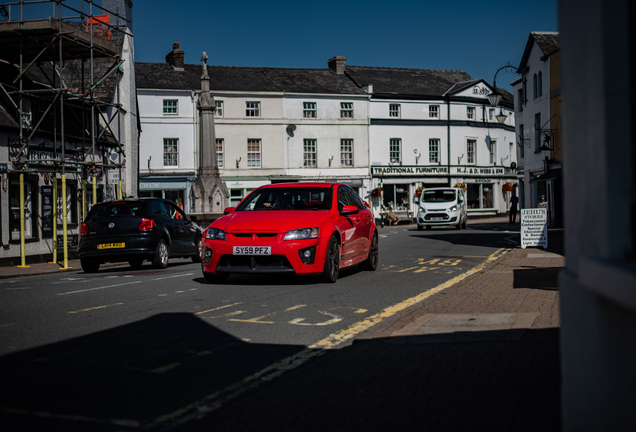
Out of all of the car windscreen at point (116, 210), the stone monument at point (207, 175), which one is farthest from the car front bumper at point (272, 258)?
the stone monument at point (207, 175)

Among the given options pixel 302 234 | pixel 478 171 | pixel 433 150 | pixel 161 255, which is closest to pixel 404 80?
pixel 433 150

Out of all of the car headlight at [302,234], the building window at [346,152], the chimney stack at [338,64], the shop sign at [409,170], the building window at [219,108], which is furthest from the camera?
the chimney stack at [338,64]

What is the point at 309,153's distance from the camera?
160ft

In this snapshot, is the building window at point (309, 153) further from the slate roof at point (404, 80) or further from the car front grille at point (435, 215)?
the car front grille at point (435, 215)

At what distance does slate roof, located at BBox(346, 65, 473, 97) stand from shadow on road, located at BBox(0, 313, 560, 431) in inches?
1848

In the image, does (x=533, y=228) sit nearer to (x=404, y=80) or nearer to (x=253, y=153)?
(x=253, y=153)

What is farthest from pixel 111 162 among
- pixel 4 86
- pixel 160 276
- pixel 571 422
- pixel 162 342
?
pixel 571 422

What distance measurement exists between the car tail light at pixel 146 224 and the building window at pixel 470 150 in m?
44.1

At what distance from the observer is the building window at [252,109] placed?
4706 cm

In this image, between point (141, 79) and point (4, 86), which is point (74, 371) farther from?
point (141, 79)

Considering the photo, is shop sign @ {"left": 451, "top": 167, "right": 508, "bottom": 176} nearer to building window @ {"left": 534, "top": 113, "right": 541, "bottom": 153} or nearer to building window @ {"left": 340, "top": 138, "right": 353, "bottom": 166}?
building window @ {"left": 340, "top": 138, "right": 353, "bottom": 166}

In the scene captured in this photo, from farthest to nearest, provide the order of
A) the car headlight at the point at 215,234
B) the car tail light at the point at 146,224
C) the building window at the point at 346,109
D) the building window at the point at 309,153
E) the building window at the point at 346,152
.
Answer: the building window at the point at 346,152
the building window at the point at 346,109
the building window at the point at 309,153
the car tail light at the point at 146,224
the car headlight at the point at 215,234

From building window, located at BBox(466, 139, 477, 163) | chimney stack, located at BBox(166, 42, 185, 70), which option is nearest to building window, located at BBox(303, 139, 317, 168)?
chimney stack, located at BBox(166, 42, 185, 70)

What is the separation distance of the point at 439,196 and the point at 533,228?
14062mm
